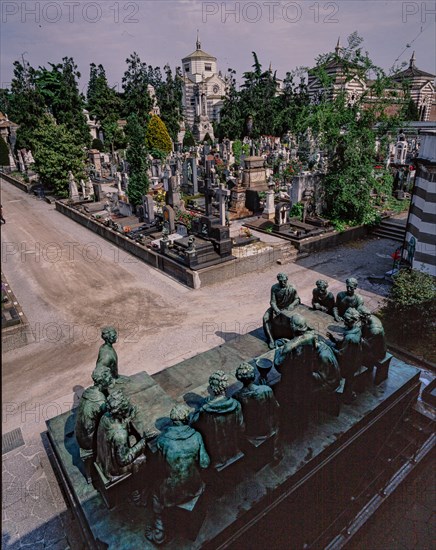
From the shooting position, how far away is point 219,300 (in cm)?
1290

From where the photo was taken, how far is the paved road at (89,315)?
6.97 meters

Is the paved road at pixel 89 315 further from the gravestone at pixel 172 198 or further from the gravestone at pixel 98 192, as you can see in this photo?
the gravestone at pixel 98 192

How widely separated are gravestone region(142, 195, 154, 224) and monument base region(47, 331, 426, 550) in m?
13.2

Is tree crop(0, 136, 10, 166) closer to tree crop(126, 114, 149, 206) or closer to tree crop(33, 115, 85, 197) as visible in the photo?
tree crop(33, 115, 85, 197)

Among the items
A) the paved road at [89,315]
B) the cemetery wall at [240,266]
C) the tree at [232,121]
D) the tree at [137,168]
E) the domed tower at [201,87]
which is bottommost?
the paved road at [89,315]

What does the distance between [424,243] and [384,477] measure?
8.97 meters

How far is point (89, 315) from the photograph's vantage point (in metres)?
12.2

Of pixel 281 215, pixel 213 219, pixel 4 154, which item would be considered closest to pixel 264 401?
pixel 213 219

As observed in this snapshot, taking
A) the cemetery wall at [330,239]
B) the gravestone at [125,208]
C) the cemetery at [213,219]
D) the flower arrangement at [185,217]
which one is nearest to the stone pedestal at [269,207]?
the cemetery at [213,219]

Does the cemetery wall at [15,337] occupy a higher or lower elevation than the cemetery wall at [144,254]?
lower

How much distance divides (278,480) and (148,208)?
1622 centimetres

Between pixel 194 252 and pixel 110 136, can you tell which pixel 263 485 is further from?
pixel 110 136

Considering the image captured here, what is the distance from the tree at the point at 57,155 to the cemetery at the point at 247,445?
79.6 ft

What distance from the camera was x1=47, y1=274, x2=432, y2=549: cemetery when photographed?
4602mm
